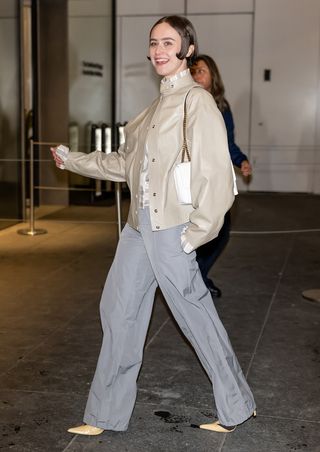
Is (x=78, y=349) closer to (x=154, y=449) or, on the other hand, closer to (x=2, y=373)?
(x=2, y=373)

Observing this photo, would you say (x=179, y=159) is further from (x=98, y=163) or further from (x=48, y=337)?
(x=48, y=337)

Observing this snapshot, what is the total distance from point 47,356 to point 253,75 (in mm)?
9752

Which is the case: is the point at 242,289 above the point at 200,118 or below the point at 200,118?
below

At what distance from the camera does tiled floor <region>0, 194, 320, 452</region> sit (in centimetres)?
355

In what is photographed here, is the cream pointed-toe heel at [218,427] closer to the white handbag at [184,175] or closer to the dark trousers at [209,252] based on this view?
the white handbag at [184,175]

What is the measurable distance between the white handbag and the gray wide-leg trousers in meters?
0.16

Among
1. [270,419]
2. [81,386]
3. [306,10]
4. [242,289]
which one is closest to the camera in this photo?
[270,419]

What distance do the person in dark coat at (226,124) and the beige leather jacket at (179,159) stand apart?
211 cm

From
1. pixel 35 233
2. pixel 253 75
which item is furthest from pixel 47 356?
pixel 253 75

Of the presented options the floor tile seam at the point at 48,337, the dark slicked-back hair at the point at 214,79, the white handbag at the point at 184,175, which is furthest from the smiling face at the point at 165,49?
the dark slicked-back hair at the point at 214,79

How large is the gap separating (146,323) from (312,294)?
3054 mm

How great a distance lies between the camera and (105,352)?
11.5ft

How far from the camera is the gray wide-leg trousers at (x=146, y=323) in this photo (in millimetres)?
3332

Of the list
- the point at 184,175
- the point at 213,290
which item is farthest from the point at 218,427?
the point at 213,290
